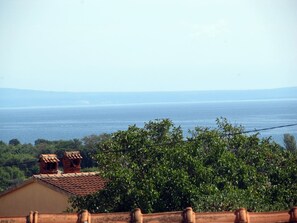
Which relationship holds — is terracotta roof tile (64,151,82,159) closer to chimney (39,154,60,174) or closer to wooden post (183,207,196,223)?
chimney (39,154,60,174)

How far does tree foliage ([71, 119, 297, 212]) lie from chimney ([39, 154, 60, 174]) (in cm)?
524

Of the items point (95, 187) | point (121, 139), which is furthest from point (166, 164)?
point (95, 187)

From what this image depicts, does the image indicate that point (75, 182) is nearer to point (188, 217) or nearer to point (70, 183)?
point (70, 183)

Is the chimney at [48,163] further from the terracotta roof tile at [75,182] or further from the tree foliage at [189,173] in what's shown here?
the tree foliage at [189,173]

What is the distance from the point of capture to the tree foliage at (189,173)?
1884 centimetres

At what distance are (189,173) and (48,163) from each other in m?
8.25

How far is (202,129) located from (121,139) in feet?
8.72

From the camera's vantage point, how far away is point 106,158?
20922mm

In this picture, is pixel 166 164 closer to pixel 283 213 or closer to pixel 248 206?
pixel 248 206

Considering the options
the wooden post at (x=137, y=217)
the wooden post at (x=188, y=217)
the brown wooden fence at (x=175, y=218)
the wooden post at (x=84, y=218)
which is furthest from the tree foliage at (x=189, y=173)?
the wooden post at (x=84, y=218)

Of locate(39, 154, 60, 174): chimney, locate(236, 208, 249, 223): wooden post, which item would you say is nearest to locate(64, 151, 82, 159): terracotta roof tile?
locate(39, 154, 60, 174): chimney

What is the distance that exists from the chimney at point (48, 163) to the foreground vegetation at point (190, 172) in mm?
5037

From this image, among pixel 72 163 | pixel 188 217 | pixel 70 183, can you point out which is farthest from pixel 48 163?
pixel 188 217

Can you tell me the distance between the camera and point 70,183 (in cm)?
2455
